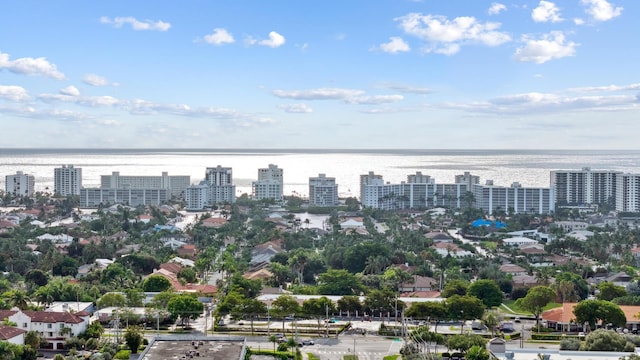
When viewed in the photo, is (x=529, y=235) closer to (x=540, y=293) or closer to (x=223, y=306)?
(x=540, y=293)

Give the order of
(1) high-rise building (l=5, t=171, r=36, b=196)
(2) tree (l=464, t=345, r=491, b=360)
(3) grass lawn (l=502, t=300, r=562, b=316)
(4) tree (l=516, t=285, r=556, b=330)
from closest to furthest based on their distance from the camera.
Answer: (2) tree (l=464, t=345, r=491, b=360)
(4) tree (l=516, t=285, r=556, b=330)
(3) grass lawn (l=502, t=300, r=562, b=316)
(1) high-rise building (l=5, t=171, r=36, b=196)

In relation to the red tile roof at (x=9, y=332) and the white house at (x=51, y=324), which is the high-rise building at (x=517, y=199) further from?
the red tile roof at (x=9, y=332)

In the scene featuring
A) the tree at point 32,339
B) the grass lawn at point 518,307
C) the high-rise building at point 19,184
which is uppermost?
the high-rise building at point 19,184

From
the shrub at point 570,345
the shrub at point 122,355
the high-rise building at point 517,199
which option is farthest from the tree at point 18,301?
the high-rise building at point 517,199

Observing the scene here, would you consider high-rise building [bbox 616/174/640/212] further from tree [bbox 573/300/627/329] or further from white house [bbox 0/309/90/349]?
white house [bbox 0/309/90/349]

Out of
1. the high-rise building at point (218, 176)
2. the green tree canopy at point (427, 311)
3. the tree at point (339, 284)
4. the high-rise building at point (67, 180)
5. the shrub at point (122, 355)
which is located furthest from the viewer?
the high-rise building at point (67, 180)

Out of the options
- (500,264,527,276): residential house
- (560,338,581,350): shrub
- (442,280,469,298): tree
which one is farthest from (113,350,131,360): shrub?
(500,264,527,276): residential house

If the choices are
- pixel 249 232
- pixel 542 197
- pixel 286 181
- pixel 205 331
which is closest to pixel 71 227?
pixel 249 232
